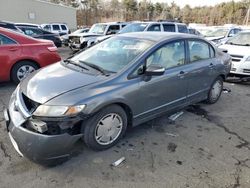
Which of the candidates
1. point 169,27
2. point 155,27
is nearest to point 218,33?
point 169,27

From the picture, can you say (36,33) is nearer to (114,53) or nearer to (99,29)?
(99,29)

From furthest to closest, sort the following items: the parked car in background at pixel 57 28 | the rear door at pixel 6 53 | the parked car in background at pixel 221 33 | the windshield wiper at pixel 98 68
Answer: the parked car in background at pixel 57 28 → the parked car in background at pixel 221 33 → the rear door at pixel 6 53 → the windshield wiper at pixel 98 68

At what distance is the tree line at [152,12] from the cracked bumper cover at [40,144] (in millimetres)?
40249

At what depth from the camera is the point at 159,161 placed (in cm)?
320

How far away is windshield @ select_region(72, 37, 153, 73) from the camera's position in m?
3.63

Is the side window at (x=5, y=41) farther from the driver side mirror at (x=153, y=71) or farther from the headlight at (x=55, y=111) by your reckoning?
the driver side mirror at (x=153, y=71)

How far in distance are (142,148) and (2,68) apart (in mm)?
4091

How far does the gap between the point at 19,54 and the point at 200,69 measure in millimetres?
4171

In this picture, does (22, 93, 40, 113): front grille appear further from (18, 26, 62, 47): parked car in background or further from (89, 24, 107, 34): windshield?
(89, 24, 107, 34): windshield

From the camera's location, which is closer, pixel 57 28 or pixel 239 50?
pixel 239 50

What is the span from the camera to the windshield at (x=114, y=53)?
143 inches

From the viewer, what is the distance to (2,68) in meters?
5.76

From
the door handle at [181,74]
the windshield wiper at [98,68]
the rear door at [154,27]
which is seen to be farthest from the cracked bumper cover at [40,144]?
the rear door at [154,27]

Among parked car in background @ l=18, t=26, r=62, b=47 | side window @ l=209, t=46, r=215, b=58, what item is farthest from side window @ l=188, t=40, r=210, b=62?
parked car in background @ l=18, t=26, r=62, b=47
